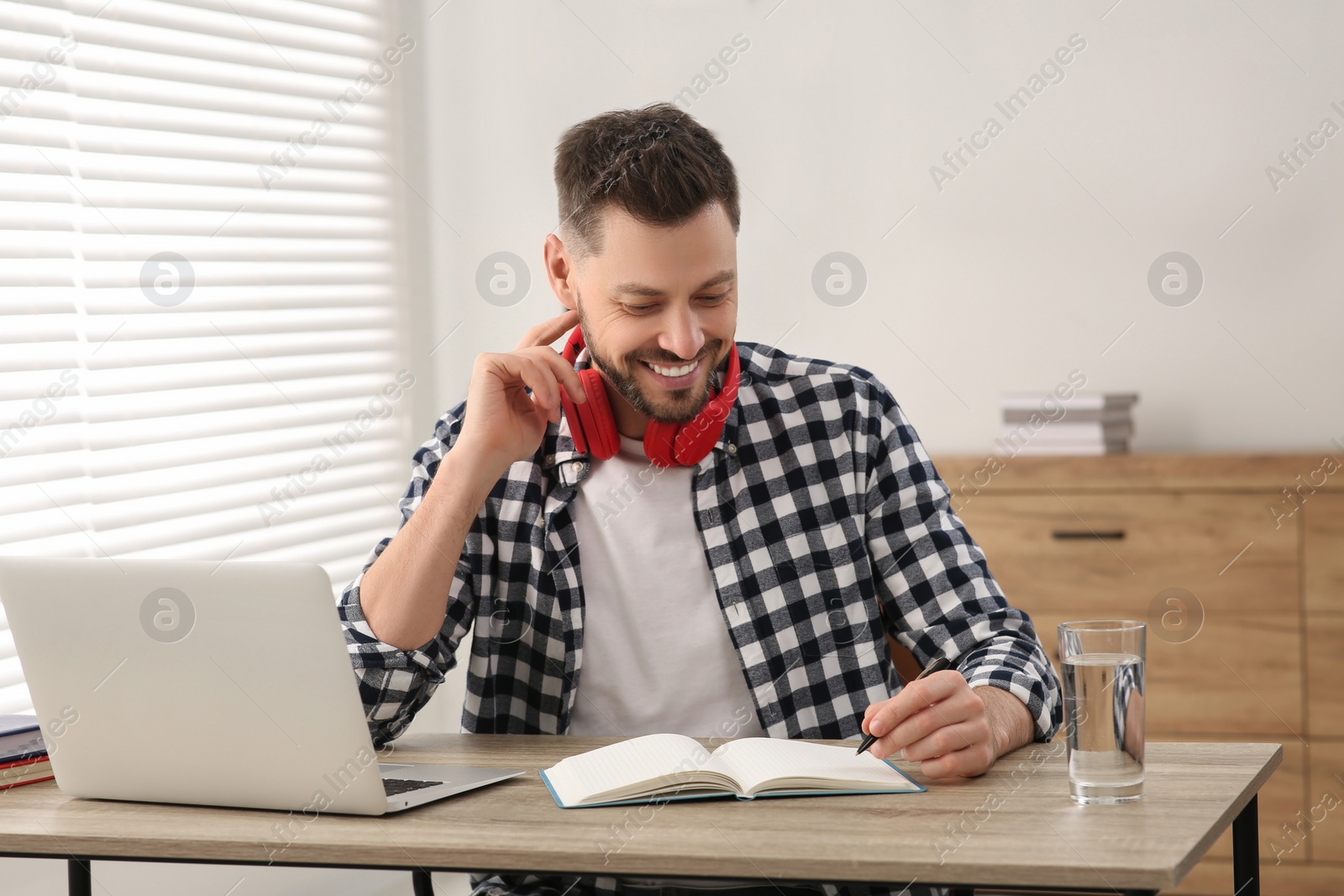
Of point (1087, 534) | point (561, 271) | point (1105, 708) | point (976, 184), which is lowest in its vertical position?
point (1087, 534)

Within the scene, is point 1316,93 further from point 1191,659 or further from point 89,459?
point 89,459

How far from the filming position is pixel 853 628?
1.77 meters

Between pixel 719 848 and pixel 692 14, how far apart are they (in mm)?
3174

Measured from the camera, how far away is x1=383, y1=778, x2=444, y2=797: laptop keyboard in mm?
1307

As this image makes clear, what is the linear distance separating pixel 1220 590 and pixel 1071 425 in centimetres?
53

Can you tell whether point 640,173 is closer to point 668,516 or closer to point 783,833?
point 668,516

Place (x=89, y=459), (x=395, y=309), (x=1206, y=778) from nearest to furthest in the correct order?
1. (x=1206, y=778)
2. (x=89, y=459)
3. (x=395, y=309)

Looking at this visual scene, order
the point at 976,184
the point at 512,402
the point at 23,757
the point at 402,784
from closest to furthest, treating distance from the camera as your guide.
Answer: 1. the point at 402,784
2. the point at 23,757
3. the point at 512,402
4. the point at 976,184

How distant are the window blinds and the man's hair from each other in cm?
133

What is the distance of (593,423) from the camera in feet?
5.90

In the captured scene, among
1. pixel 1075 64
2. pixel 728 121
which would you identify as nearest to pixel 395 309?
pixel 728 121

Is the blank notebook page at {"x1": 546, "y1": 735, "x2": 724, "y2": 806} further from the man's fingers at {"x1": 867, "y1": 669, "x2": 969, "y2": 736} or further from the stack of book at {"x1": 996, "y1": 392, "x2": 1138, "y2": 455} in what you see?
the stack of book at {"x1": 996, "y1": 392, "x2": 1138, "y2": 455}

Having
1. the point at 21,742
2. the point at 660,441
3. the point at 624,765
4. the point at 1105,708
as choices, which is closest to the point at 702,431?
the point at 660,441

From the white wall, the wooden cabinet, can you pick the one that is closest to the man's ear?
the wooden cabinet
